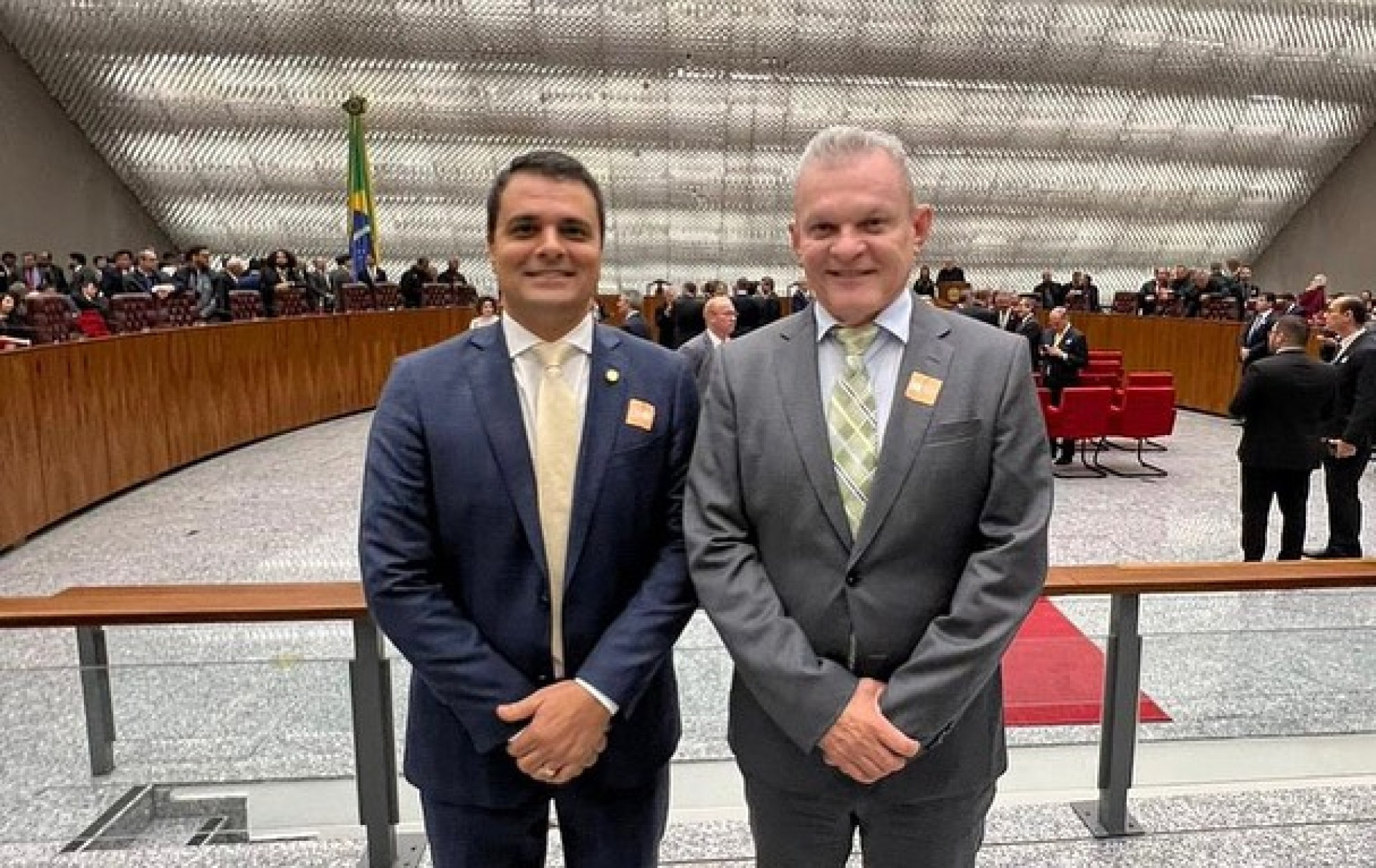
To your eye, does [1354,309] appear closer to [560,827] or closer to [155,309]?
[560,827]

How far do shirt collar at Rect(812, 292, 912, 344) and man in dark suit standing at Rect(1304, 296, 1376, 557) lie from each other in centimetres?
546

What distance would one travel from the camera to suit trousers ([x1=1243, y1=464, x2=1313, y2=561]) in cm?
582

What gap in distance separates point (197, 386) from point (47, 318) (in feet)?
6.30

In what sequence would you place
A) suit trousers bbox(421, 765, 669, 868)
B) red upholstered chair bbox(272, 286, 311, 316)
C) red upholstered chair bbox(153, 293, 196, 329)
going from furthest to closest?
red upholstered chair bbox(272, 286, 311, 316) < red upholstered chair bbox(153, 293, 196, 329) < suit trousers bbox(421, 765, 669, 868)

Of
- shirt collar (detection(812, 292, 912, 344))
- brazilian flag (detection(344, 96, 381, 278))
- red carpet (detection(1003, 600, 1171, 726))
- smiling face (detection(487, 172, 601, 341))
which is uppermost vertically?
brazilian flag (detection(344, 96, 381, 278))

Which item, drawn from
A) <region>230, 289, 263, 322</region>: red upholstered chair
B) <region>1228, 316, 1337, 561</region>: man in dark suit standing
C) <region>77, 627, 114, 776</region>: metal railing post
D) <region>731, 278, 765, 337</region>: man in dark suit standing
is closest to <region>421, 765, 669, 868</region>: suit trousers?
<region>77, 627, 114, 776</region>: metal railing post

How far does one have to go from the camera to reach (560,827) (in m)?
1.73

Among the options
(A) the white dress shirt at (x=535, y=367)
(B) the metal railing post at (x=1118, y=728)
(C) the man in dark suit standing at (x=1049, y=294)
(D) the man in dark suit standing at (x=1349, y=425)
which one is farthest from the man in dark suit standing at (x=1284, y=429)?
(C) the man in dark suit standing at (x=1049, y=294)

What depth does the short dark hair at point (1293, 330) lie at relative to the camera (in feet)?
18.6

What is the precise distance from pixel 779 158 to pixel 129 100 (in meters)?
11.5

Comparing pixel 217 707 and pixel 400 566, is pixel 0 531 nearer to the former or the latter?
pixel 217 707

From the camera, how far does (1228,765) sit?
287 centimetres

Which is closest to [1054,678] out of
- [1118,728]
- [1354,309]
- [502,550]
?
[1118,728]

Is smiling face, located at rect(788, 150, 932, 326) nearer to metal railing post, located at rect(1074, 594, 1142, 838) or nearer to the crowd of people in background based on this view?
metal railing post, located at rect(1074, 594, 1142, 838)
